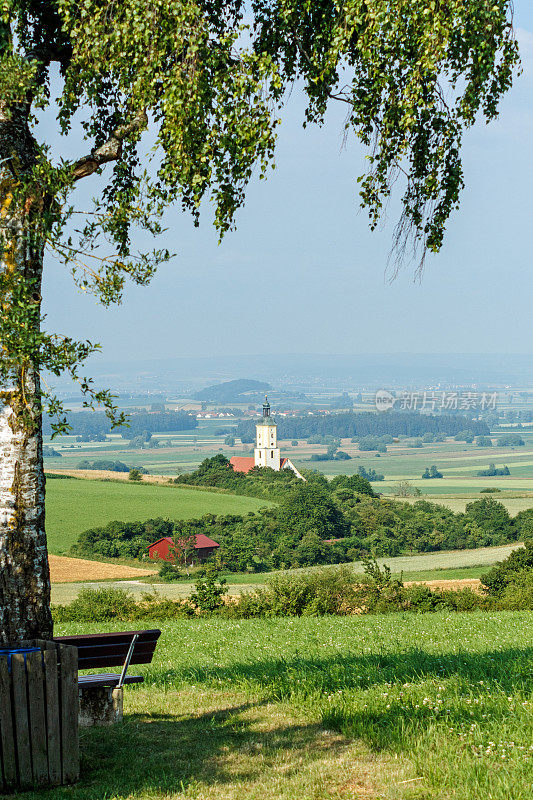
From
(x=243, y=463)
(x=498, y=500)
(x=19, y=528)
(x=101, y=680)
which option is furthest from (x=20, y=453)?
(x=243, y=463)

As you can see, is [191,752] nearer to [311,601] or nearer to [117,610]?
[311,601]

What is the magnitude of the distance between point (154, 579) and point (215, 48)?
59267mm

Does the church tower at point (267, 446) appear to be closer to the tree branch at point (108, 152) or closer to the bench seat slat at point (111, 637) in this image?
the bench seat slat at point (111, 637)

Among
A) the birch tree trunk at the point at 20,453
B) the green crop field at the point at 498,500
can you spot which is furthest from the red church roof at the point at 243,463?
the birch tree trunk at the point at 20,453

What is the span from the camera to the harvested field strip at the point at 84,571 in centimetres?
5456

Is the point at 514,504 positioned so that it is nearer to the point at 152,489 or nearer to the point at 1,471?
the point at 152,489

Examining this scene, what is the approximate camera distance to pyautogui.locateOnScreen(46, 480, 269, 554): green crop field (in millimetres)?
77438

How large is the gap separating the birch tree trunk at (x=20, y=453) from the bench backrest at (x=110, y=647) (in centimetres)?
79

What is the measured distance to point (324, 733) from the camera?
6.69 metres

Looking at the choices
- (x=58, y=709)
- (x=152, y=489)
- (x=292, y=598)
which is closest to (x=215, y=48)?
(x=58, y=709)

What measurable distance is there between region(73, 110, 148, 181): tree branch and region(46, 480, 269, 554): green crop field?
65.7 m

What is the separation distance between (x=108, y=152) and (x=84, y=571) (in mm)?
55005

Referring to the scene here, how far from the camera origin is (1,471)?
6406mm

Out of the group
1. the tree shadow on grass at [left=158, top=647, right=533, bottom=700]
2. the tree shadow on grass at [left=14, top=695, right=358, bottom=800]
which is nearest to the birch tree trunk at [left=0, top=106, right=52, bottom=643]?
the tree shadow on grass at [left=14, top=695, right=358, bottom=800]
